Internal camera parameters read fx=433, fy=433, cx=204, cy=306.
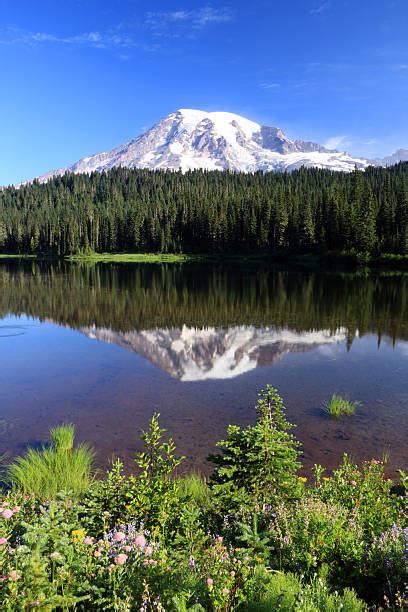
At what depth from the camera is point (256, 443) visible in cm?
834

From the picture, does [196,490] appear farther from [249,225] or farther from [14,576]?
[249,225]

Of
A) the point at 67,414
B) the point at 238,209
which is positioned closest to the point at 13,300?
the point at 67,414

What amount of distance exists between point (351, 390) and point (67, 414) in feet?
39.3

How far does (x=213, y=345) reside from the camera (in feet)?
88.1

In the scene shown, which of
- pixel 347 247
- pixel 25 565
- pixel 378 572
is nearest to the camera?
pixel 25 565

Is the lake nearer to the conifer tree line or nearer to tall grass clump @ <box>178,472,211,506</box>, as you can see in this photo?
tall grass clump @ <box>178,472,211,506</box>

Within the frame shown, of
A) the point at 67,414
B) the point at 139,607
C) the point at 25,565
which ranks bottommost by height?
the point at 67,414

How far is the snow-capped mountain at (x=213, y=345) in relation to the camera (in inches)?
885

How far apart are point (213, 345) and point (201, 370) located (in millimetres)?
4922

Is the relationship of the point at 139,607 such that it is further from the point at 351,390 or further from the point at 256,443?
the point at 351,390

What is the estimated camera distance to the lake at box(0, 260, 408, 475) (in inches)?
572

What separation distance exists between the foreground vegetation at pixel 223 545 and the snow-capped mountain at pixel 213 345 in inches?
498

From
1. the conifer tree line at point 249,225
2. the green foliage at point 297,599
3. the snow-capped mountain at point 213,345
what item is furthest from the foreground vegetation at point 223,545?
the conifer tree line at point 249,225

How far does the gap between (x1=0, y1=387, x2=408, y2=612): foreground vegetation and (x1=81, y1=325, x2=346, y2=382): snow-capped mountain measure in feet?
41.5
